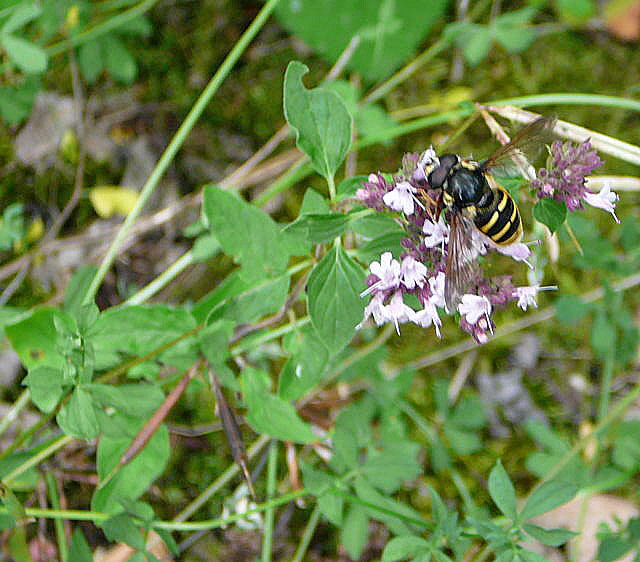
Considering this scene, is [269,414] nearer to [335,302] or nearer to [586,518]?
[335,302]

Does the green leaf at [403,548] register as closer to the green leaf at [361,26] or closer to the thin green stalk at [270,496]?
the thin green stalk at [270,496]

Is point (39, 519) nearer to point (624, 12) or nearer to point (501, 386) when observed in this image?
point (501, 386)

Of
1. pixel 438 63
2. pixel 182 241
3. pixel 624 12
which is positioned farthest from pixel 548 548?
pixel 624 12

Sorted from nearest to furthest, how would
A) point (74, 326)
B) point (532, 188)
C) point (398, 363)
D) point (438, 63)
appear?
point (532, 188)
point (74, 326)
point (398, 363)
point (438, 63)

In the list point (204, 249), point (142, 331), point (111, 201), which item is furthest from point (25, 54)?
point (142, 331)

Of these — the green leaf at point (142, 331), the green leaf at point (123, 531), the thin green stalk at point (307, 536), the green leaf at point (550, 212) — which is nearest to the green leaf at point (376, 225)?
the green leaf at point (550, 212)

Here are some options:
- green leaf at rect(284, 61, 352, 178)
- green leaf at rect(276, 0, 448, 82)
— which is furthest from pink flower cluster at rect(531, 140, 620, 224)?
green leaf at rect(276, 0, 448, 82)

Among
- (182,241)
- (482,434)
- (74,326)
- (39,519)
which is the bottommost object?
(482,434)
